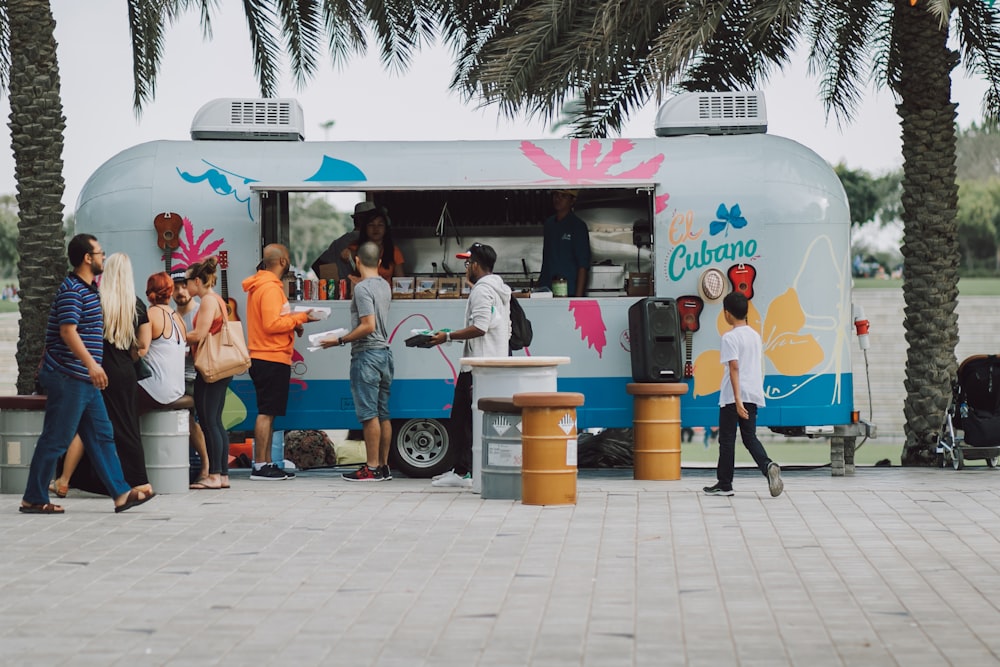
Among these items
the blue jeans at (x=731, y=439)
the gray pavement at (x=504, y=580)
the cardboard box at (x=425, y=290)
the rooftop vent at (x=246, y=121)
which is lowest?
the gray pavement at (x=504, y=580)

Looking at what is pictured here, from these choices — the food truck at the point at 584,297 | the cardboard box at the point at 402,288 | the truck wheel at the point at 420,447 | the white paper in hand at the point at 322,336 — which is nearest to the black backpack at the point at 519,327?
the food truck at the point at 584,297

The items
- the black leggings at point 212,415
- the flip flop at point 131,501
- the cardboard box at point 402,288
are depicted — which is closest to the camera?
the flip flop at point 131,501

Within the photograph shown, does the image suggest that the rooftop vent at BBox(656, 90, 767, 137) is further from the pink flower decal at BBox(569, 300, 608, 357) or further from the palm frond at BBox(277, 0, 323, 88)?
the palm frond at BBox(277, 0, 323, 88)

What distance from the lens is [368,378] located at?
12.0 metres

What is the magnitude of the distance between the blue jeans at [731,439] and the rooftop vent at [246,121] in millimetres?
4892

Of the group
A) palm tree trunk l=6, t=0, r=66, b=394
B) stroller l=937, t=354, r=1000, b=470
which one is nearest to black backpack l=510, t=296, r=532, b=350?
stroller l=937, t=354, r=1000, b=470

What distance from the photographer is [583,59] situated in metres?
15.0

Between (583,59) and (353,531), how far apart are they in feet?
24.7

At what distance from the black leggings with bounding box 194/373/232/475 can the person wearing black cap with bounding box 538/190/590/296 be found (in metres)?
3.20

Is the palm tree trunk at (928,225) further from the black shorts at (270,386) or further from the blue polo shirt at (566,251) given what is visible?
the black shorts at (270,386)

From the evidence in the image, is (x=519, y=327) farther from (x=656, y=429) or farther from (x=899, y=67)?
(x=899, y=67)

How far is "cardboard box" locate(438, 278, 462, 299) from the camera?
1276 centimetres

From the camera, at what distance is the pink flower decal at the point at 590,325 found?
12586 millimetres

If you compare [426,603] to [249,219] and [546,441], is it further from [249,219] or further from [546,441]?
[249,219]
